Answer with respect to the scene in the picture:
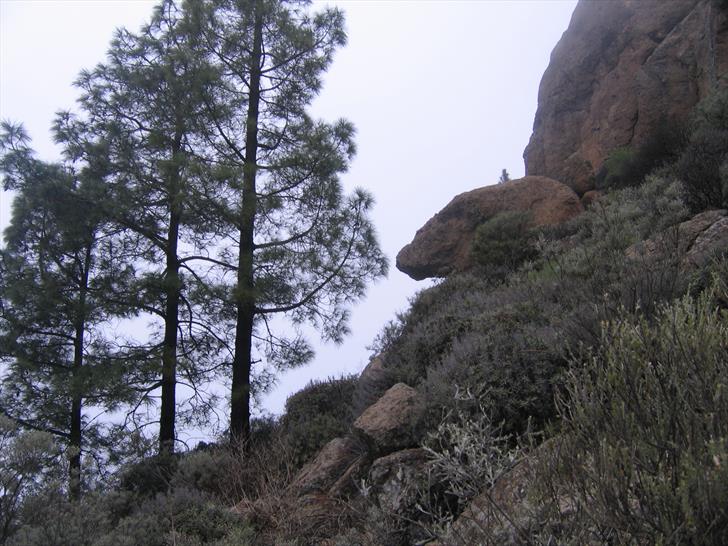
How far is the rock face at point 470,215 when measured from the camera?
1453 centimetres

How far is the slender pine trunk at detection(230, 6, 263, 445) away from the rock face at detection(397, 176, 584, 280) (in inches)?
211

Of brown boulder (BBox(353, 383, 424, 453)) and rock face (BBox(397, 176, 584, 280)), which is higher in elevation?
rock face (BBox(397, 176, 584, 280))

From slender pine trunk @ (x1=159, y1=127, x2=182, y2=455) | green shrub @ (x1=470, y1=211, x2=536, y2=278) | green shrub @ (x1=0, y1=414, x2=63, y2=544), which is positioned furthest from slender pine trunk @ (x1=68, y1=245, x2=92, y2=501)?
green shrub @ (x1=470, y1=211, x2=536, y2=278)

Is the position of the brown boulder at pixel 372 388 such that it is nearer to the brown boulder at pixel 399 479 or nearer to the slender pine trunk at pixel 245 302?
the brown boulder at pixel 399 479

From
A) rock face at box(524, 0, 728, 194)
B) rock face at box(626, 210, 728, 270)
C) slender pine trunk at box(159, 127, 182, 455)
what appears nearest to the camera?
rock face at box(626, 210, 728, 270)

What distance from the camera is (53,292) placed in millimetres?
11477

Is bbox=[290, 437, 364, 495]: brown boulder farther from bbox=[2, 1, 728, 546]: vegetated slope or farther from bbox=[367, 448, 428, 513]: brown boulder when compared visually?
bbox=[367, 448, 428, 513]: brown boulder

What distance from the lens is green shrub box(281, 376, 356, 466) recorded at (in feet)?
27.1

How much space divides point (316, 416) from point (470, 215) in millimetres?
7519

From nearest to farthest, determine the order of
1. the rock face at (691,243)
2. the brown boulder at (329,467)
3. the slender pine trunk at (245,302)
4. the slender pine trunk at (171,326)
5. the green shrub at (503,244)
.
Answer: the rock face at (691,243) → the brown boulder at (329,467) → the slender pine trunk at (245,302) → the slender pine trunk at (171,326) → the green shrub at (503,244)

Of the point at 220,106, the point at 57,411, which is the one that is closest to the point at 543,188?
the point at 220,106

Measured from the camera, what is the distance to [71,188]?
11273mm

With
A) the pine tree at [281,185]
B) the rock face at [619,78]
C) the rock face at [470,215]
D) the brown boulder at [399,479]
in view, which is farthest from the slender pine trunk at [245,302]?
the rock face at [619,78]

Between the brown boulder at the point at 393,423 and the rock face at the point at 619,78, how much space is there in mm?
11873
